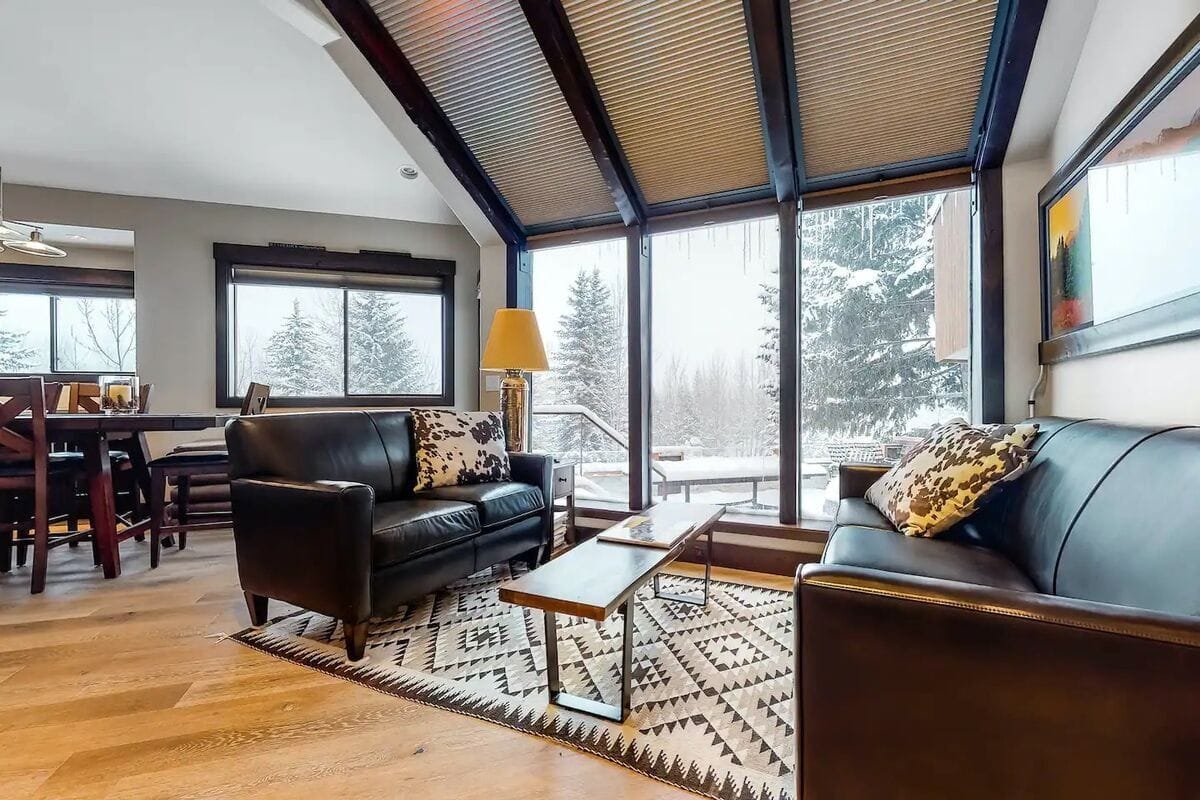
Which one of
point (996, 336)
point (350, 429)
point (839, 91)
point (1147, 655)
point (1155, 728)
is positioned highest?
point (839, 91)

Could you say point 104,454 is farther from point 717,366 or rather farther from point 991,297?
point 991,297

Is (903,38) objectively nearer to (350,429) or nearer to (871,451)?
(871,451)

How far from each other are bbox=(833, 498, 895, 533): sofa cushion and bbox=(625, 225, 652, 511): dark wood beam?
136cm

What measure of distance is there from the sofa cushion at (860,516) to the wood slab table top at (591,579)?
59cm

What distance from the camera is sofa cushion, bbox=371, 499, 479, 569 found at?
2.06 meters

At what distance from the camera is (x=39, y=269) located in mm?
4492

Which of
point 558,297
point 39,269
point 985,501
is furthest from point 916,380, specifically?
point 39,269

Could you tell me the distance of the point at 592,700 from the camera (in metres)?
1.71

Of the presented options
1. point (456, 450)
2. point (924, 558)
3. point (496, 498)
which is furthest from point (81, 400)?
point (924, 558)

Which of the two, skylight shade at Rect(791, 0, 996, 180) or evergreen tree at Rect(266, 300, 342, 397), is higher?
skylight shade at Rect(791, 0, 996, 180)

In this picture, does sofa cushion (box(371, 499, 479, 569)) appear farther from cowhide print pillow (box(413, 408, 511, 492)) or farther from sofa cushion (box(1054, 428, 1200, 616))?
sofa cushion (box(1054, 428, 1200, 616))

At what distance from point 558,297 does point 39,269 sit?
4.39m

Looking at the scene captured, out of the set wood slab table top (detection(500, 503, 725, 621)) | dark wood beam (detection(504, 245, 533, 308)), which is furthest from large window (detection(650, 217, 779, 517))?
wood slab table top (detection(500, 503, 725, 621))

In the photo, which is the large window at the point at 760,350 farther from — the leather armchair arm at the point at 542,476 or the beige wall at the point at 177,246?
the beige wall at the point at 177,246
